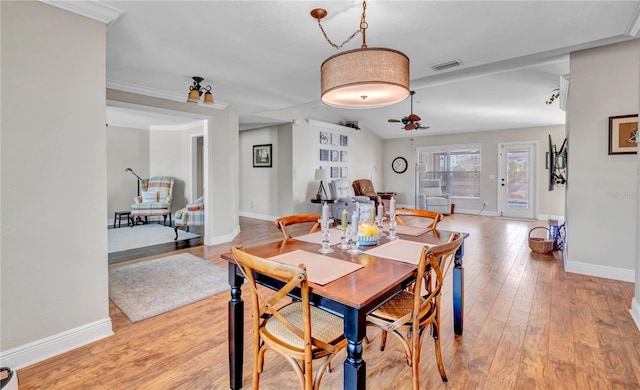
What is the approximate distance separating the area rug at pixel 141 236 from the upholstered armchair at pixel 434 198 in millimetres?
6026

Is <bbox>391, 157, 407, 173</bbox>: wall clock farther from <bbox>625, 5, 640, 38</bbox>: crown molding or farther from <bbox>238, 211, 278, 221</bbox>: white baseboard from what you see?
<bbox>625, 5, 640, 38</bbox>: crown molding

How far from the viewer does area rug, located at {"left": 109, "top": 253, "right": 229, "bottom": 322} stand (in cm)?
263

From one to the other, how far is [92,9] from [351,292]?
2508mm

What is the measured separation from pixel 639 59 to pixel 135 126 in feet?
28.1

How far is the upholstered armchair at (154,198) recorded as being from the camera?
21.0 ft

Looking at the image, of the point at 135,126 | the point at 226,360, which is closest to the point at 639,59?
the point at 226,360

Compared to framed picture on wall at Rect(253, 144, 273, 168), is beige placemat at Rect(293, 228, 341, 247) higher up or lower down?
lower down

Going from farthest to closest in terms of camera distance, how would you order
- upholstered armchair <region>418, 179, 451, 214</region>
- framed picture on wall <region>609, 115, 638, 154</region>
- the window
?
the window → upholstered armchair <region>418, 179, 451, 214</region> → framed picture on wall <region>609, 115, 638, 154</region>

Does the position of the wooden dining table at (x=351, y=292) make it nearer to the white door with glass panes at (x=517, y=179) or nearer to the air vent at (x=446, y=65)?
the air vent at (x=446, y=65)

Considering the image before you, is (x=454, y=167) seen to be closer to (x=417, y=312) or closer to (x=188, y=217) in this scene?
(x=188, y=217)

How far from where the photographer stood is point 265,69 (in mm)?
3381

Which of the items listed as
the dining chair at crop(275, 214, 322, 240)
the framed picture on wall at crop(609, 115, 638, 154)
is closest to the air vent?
the framed picture on wall at crop(609, 115, 638, 154)

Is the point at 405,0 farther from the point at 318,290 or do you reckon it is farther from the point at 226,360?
the point at 226,360

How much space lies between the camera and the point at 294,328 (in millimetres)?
1236
